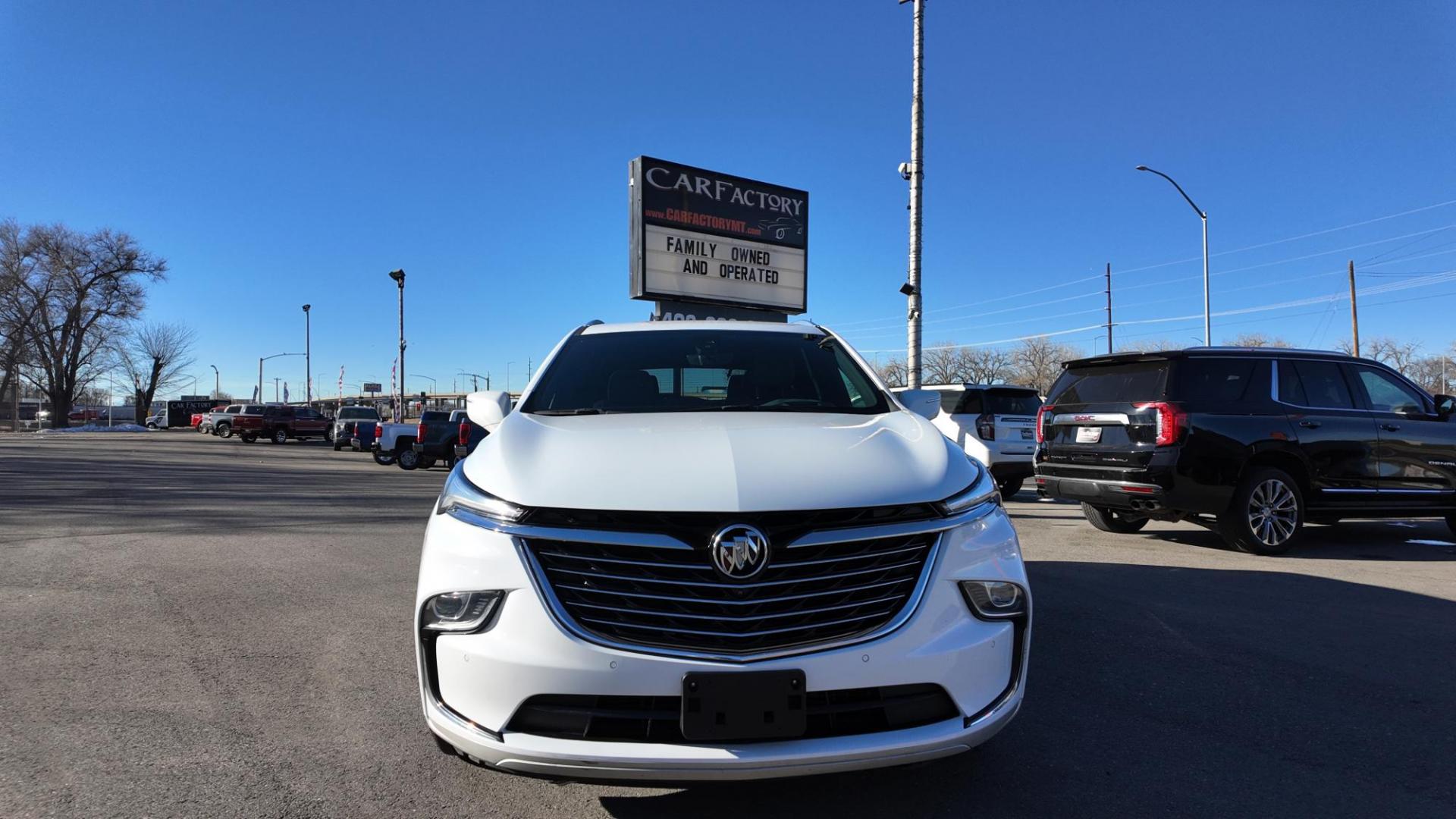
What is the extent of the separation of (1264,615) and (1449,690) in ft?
4.20

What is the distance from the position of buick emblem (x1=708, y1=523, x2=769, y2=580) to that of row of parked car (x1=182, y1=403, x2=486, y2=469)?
541 centimetres

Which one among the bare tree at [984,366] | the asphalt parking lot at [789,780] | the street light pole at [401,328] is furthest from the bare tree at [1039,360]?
the asphalt parking lot at [789,780]

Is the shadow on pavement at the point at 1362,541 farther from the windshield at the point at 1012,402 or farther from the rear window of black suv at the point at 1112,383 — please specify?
the windshield at the point at 1012,402

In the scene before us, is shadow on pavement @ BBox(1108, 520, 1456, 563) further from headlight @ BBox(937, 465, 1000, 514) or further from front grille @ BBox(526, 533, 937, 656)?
front grille @ BBox(526, 533, 937, 656)

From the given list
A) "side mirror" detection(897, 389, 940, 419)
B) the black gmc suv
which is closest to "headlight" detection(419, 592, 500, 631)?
"side mirror" detection(897, 389, 940, 419)

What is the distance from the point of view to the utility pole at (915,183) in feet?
49.9

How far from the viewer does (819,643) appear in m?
2.31

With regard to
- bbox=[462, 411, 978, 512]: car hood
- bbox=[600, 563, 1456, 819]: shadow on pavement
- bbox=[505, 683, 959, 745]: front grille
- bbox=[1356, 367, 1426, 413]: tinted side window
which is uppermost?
bbox=[1356, 367, 1426, 413]: tinted side window

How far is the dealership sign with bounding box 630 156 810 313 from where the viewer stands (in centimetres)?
1700

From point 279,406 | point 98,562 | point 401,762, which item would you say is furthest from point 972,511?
point 279,406

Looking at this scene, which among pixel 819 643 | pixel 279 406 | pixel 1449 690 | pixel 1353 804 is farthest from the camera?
pixel 279 406

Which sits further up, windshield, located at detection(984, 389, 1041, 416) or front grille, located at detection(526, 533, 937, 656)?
windshield, located at detection(984, 389, 1041, 416)

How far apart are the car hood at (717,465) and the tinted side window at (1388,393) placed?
7.17m

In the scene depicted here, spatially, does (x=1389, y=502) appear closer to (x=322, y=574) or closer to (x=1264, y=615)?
(x=1264, y=615)
